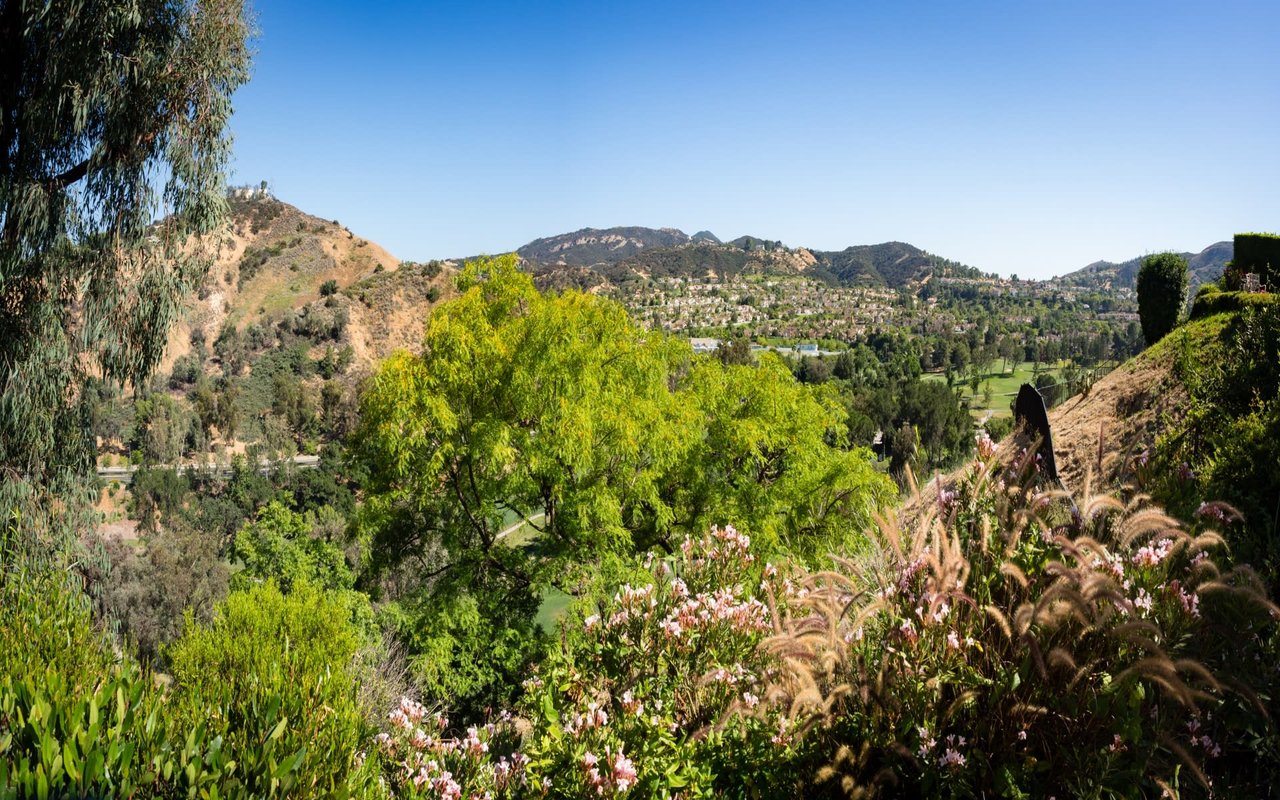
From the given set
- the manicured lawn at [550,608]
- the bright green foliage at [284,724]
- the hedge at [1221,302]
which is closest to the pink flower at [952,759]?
the bright green foliage at [284,724]

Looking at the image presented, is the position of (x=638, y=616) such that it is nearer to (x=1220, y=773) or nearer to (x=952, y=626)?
(x=952, y=626)

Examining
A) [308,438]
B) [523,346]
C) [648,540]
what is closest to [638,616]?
[523,346]

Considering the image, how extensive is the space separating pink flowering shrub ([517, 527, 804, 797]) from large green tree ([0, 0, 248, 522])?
8.03 m

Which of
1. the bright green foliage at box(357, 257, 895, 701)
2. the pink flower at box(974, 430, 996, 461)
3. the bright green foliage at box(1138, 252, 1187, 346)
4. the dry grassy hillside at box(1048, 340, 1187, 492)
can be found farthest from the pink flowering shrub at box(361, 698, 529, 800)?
the bright green foliage at box(1138, 252, 1187, 346)

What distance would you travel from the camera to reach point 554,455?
32.1ft

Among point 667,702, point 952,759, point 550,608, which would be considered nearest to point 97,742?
point 667,702

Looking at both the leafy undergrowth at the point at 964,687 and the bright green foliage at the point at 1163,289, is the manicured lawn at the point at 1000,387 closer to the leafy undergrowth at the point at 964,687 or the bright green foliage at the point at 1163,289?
the bright green foliage at the point at 1163,289

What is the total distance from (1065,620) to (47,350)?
34.0 feet

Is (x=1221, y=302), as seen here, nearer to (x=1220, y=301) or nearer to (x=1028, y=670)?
(x=1220, y=301)

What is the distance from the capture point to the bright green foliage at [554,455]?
9.67 meters

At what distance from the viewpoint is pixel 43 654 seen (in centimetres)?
450

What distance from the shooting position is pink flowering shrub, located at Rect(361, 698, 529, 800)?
10.3 feet

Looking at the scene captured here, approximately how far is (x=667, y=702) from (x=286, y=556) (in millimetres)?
12265

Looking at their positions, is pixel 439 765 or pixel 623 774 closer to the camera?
pixel 623 774
